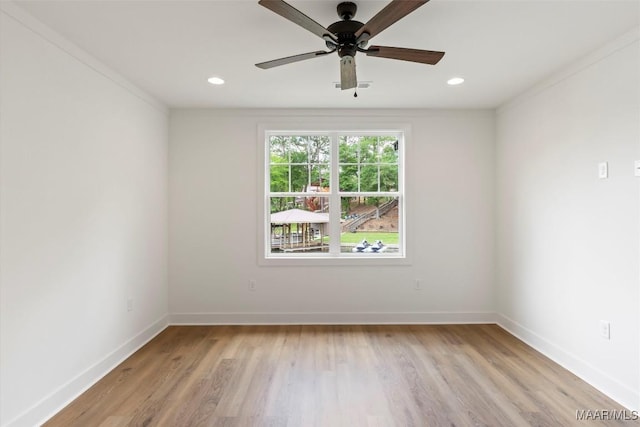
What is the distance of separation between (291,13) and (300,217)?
2.65 metres

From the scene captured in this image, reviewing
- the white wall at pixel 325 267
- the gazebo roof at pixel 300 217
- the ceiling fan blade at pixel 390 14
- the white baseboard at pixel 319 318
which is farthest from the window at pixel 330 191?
the ceiling fan blade at pixel 390 14

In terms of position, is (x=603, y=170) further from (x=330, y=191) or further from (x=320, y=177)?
(x=320, y=177)

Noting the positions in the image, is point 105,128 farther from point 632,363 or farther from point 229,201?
point 632,363

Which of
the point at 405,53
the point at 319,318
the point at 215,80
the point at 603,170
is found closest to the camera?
the point at 405,53

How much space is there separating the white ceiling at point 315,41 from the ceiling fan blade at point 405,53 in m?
0.23

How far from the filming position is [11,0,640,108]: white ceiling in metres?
1.95

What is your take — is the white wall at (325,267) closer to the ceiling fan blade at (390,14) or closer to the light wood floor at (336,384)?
the light wood floor at (336,384)

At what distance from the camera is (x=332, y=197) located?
403cm

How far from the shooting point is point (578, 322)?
2703mm

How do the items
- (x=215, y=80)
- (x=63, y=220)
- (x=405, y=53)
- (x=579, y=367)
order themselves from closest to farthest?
(x=405, y=53), (x=63, y=220), (x=579, y=367), (x=215, y=80)

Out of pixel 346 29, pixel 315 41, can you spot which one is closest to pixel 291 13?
pixel 346 29

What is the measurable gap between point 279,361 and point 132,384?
45.2 inches

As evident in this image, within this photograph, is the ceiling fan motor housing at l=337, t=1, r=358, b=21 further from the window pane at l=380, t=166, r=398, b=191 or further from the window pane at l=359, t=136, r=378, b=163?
the window pane at l=380, t=166, r=398, b=191

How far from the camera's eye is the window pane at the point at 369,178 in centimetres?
406
